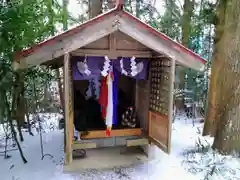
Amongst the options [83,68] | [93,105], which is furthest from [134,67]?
[93,105]

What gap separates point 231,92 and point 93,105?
3.00m

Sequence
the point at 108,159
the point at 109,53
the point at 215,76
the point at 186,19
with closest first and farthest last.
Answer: the point at 109,53 < the point at 108,159 < the point at 215,76 < the point at 186,19

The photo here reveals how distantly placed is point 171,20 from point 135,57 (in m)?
5.03

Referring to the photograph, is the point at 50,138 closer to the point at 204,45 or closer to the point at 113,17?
the point at 113,17

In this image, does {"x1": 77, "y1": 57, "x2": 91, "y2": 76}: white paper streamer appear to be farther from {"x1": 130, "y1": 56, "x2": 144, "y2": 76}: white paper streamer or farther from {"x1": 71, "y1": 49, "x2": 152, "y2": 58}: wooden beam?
{"x1": 130, "y1": 56, "x2": 144, "y2": 76}: white paper streamer

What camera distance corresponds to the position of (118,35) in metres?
4.05

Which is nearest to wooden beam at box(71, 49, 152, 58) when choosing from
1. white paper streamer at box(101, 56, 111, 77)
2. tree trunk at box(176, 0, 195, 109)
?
white paper streamer at box(101, 56, 111, 77)

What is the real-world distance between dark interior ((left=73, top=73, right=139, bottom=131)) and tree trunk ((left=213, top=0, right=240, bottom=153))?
1843 mm

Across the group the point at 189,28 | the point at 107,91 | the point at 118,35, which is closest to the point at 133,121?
the point at 107,91

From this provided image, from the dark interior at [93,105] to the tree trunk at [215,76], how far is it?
6.70 feet

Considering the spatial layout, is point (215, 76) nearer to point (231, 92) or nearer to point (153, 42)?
point (231, 92)

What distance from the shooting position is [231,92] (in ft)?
14.5

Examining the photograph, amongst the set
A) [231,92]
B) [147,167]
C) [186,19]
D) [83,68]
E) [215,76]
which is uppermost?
[186,19]

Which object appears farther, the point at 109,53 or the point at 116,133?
A: the point at 116,133
